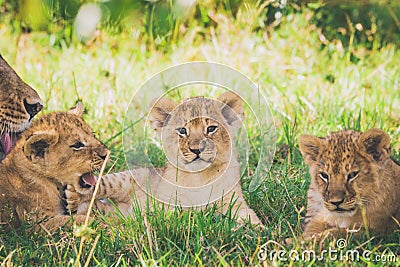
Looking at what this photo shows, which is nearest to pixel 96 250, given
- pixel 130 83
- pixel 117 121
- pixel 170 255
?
pixel 170 255

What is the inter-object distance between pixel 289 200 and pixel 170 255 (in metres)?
0.90

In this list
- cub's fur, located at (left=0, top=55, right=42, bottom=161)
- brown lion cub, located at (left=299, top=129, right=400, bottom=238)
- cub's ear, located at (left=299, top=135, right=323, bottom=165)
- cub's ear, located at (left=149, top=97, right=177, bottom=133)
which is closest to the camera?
brown lion cub, located at (left=299, top=129, right=400, bottom=238)

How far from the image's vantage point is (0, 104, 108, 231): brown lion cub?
347cm

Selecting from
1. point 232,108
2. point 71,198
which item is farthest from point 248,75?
point 71,198

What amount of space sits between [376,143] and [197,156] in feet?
2.66

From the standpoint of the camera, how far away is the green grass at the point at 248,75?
3.22 meters

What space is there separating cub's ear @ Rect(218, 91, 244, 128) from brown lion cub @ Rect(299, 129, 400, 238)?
0.42 m

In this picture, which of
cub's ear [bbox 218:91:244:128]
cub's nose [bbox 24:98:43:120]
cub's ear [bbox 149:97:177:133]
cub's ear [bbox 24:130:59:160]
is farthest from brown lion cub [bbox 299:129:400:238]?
→ cub's nose [bbox 24:98:43:120]

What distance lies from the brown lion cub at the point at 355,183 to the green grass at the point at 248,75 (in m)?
0.10

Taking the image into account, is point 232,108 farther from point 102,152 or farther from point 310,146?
point 102,152

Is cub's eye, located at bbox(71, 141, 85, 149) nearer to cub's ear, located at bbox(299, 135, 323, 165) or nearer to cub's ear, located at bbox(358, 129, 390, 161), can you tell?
cub's ear, located at bbox(299, 135, 323, 165)

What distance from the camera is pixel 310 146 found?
335cm

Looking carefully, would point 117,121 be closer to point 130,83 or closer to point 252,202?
point 130,83

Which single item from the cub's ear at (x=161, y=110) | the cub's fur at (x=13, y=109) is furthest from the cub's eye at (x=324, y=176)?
the cub's fur at (x=13, y=109)
